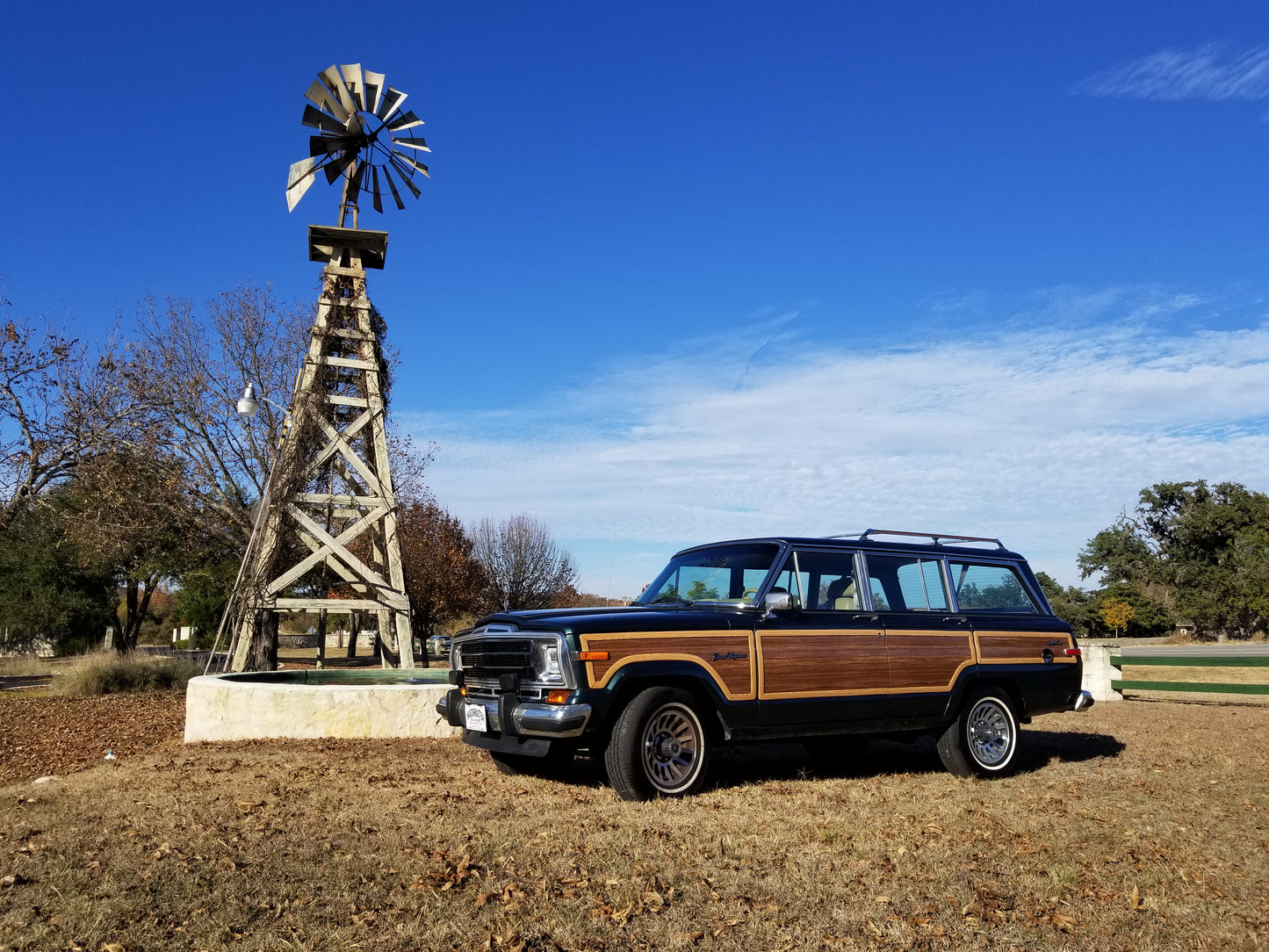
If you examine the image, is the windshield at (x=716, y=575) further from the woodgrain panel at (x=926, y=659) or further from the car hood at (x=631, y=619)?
the woodgrain panel at (x=926, y=659)

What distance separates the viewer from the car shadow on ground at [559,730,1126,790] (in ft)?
26.5

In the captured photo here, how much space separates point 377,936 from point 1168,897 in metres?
3.81

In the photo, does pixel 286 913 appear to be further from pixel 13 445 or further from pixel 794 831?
pixel 13 445

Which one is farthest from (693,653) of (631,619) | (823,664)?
(823,664)

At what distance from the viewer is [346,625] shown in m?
48.8

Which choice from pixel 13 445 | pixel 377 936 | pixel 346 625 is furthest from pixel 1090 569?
pixel 377 936

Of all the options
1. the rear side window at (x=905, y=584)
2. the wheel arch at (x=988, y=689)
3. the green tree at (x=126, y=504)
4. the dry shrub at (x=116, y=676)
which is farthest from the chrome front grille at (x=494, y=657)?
the green tree at (x=126, y=504)

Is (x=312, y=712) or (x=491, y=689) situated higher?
(x=491, y=689)

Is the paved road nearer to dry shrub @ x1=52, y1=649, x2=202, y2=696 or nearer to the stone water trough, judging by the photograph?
the stone water trough

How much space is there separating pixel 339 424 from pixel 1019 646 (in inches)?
513

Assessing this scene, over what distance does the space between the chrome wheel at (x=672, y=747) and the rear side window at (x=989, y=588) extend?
3.22 m

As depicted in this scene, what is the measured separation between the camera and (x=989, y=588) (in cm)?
901

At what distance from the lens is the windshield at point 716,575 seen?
25.4ft

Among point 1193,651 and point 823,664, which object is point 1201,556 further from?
point 823,664
